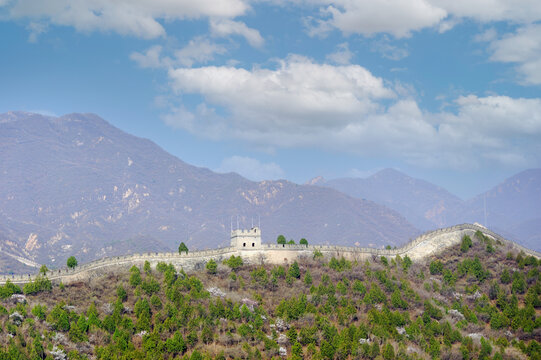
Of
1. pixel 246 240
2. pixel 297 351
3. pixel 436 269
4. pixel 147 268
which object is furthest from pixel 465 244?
pixel 147 268

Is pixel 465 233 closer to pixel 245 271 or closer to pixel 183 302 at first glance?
pixel 245 271

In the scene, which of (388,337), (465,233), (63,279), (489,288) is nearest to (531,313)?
(489,288)

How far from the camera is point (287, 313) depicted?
112750mm

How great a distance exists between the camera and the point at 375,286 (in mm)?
123438

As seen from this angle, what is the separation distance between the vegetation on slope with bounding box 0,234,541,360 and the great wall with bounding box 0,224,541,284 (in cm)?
267

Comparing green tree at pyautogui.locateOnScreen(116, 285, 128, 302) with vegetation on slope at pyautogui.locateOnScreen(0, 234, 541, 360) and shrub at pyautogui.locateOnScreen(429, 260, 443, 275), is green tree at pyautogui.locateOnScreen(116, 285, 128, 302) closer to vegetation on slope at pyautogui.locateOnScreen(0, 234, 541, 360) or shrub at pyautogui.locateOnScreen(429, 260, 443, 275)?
vegetation on slope at pyautogui.locateOnScreen(0, 234, 541, 360)

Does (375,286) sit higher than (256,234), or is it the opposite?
(256,234)

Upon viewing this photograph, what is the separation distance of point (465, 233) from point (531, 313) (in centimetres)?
3209

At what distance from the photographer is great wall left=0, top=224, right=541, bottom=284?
120 m

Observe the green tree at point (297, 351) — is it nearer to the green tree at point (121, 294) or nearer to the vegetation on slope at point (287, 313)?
the vegetation on slope at point (287, 313)

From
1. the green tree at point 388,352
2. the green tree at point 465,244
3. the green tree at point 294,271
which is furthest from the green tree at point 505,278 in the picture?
the green tree at point 294,271

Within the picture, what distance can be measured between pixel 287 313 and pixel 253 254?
829 inches

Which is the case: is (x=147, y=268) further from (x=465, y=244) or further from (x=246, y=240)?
(x=465, y=244)

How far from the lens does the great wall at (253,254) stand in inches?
4707
